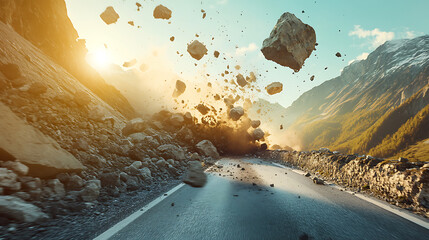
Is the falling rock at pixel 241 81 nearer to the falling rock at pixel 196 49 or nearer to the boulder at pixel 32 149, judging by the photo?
the falling rock at pixel 196 49

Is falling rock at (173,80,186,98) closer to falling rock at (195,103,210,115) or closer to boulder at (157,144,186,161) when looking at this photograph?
boulder at (157,144,186,161)

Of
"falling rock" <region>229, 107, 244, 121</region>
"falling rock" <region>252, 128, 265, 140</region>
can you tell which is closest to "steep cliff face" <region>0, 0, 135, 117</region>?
"falling rock" <region>229, 107, 244, 121</region>

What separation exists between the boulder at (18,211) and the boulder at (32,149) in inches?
43.3

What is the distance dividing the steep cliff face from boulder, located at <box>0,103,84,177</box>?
10324 millimetres

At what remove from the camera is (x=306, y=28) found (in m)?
7.54

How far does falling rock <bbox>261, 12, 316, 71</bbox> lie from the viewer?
733 cm

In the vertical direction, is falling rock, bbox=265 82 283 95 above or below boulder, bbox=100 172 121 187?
above

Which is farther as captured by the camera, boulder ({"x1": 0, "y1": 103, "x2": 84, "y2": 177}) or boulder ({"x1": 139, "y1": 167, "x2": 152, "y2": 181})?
boulder ({"x1": 139, "y1": 167, "x2": 152, "y2": 181})

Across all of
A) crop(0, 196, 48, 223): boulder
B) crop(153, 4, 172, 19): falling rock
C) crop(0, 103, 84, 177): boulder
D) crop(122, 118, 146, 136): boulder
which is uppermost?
crop(153, 4, 172, 19): falling rock

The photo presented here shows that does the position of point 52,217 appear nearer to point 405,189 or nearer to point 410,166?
point 405,189

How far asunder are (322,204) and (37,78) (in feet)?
33.9

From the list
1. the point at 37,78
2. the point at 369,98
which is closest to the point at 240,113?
the point at 37,78

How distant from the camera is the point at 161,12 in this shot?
24.1 feet

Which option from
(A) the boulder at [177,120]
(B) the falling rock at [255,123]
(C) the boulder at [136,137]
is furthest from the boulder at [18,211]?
(B) the falling rock at [255,123]
